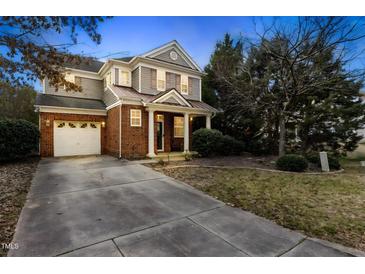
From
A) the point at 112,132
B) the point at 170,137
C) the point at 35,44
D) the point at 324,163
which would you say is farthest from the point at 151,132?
the point at 324,163

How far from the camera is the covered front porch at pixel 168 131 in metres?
10.6

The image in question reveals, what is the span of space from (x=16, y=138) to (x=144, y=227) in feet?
30.1

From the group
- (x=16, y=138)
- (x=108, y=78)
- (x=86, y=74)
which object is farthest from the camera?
(x=86, y=74)

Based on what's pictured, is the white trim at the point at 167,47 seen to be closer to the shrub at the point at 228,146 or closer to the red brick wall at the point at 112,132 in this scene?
the red brick wall at the point at 112,132

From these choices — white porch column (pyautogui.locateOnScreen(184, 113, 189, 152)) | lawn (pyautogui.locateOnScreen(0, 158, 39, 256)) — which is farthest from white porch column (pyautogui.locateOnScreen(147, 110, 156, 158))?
lawn (pyautogui.locateOnScreen(0, 158, 39, 256))

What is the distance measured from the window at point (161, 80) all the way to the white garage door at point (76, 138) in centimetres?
477

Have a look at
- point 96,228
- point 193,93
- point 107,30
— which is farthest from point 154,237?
point 193,93

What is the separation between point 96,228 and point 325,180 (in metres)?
7.09

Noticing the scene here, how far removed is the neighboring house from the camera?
10.6 meters

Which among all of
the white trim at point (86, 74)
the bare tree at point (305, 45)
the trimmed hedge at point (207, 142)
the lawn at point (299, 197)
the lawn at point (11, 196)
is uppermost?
the white trim at point (86, 74)

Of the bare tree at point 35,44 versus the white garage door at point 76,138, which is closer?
the bare tree at point 35,44

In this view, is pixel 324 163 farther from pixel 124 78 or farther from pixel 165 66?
pixel 124 78

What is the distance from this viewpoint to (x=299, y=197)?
15.6ft

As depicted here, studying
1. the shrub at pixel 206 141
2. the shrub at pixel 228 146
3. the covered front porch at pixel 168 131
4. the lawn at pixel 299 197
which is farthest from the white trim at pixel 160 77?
the lawn at pixel 299 197
